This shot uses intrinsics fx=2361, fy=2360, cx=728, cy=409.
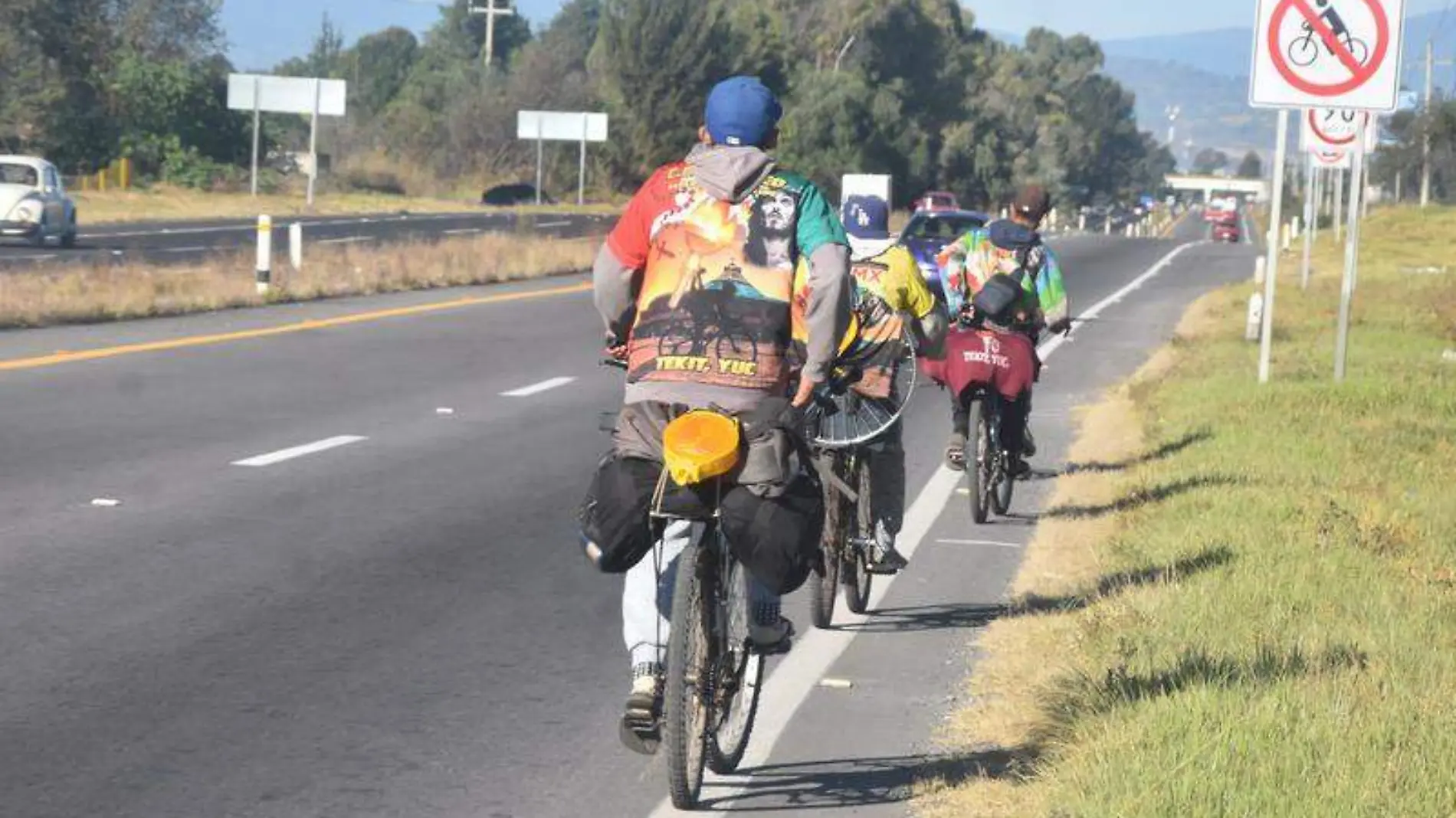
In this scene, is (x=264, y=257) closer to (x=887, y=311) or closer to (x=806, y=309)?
(x=887, y=311)

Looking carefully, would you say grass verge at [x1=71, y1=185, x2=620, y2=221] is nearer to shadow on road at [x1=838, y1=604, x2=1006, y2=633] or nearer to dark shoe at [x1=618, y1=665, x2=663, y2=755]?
shadow on road at [x1=838, y1=604, x2=1006, y2=633]

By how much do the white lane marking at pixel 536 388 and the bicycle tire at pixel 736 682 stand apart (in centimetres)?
1163

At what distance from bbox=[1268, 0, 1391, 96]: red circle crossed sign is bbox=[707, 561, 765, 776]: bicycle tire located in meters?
10.9

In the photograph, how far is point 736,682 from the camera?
6.27 m

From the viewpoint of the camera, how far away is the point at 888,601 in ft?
31.8

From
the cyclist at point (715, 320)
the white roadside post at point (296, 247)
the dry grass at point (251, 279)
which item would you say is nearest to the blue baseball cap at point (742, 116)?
the cyclist at point (715, 320)

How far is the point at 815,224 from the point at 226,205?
216ft

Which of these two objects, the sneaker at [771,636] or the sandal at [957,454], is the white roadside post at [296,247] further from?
the sneaker at [771,636]

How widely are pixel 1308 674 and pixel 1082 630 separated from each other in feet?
4.37

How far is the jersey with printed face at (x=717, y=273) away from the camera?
5.98m

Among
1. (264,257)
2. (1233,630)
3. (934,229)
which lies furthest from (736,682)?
(934,229)

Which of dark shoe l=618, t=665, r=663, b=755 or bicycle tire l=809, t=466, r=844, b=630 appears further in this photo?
bicycle tire l=809, t=466, r=844, b=630

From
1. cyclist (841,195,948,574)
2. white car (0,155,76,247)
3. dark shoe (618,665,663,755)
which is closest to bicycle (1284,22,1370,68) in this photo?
cyclist (841,195,948,574)

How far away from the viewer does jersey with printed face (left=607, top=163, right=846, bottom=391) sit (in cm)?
598
